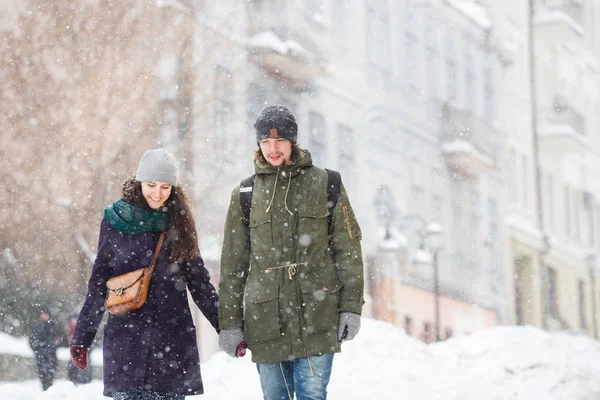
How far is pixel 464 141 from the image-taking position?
31031mm

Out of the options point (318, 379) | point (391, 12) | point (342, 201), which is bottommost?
point (318, 379)

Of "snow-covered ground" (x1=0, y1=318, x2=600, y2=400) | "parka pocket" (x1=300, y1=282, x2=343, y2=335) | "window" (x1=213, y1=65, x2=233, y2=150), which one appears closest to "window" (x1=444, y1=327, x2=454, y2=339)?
"window" (x1=213, y1=65, x2=233, y2=150)

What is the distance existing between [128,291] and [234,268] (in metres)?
0.53

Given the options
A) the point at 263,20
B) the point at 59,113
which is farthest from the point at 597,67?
the point at 59,113

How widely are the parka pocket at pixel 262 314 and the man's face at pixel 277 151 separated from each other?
0.60 m

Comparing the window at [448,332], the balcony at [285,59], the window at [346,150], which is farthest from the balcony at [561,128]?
the balcony at [285,59]

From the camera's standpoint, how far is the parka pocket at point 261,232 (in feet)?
17.6

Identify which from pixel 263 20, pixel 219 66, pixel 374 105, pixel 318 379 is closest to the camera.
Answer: pixel 318 379

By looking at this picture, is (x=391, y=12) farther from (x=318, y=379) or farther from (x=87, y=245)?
(x=318, y=379)

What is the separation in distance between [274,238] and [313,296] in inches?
13.2

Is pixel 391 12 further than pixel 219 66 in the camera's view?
Yes

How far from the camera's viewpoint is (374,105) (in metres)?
27.4

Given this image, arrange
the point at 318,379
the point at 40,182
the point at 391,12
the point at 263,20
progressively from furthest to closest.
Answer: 1. the point at 391,12
2. the point at 263,20
3. the point at 40,182
4. the point at 318,379

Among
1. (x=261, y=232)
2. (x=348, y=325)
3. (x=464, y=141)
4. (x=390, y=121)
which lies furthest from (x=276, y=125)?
(x=464, y=141)
